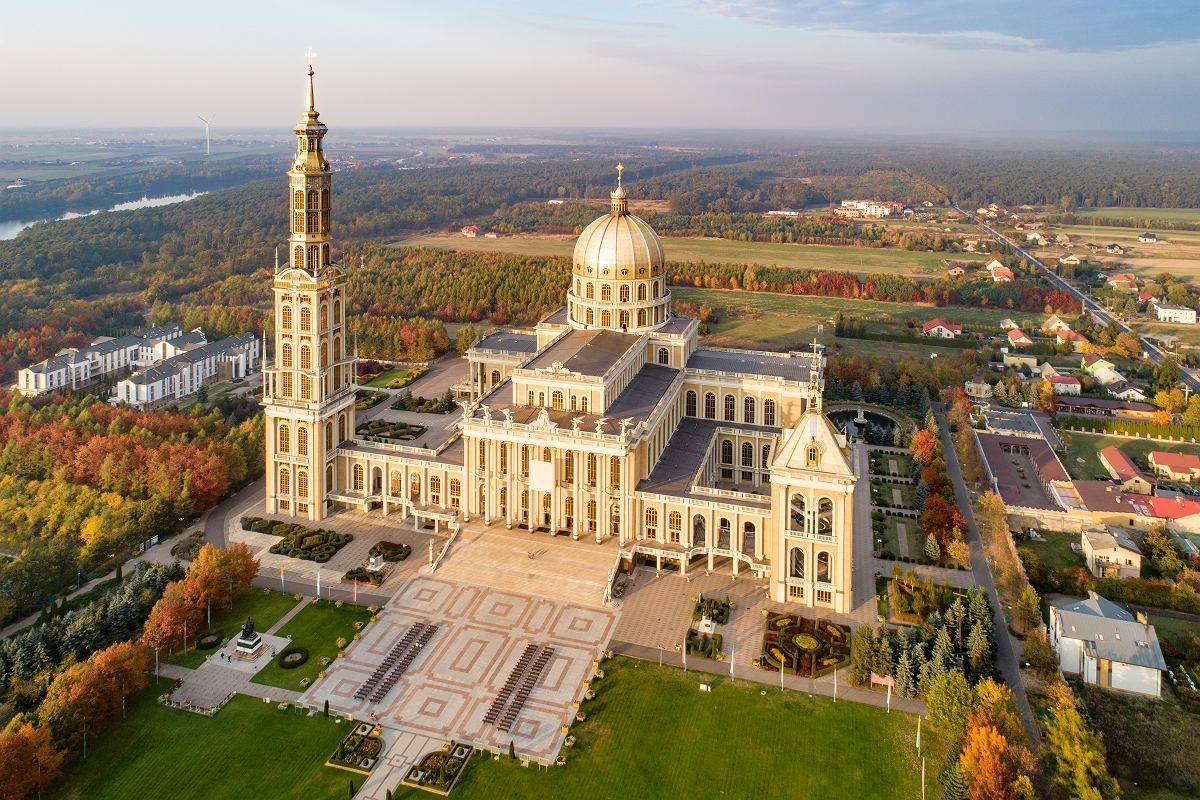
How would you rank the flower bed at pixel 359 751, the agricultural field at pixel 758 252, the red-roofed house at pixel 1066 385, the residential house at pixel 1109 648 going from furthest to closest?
1. the agricultural field at pixel 758 252
2. the red-roofed house at pixel 1066 385
3. the residential house at pixel 1109 648
4. the flower bed at pixel 359 751

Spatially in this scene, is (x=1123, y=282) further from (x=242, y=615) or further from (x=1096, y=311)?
(x=242, y=615)

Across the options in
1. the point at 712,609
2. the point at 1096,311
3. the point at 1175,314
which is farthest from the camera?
the point at 1096,311

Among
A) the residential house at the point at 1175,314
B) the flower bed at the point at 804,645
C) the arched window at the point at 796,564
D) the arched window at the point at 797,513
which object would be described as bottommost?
the flower bed at the point at 804,645

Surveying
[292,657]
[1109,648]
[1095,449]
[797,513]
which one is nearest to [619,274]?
[797,513]

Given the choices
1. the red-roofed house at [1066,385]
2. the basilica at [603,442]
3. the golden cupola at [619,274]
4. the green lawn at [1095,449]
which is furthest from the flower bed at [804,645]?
the red-roofed house at [1066,385]

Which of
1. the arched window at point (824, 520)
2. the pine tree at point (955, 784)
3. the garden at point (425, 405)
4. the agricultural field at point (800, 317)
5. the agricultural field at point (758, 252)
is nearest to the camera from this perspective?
the pine tree at point (955, 784)

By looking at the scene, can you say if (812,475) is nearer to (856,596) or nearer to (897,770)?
(856,596)

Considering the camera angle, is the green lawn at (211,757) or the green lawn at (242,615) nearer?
the green lawn at (211,757)

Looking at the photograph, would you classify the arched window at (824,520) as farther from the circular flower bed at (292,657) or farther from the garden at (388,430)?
the garden at (388,430)
